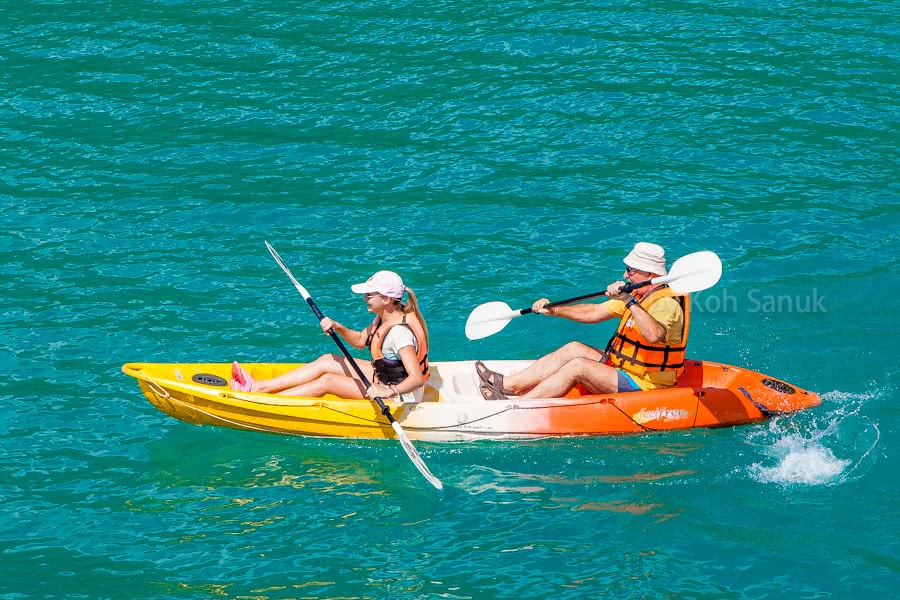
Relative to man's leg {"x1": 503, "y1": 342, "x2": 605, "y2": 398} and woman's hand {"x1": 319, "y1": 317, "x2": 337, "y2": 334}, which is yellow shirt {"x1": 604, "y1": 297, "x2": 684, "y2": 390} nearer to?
man's leg {"x1": 503, "y1": 342, "x2": 605, "y2": 398}

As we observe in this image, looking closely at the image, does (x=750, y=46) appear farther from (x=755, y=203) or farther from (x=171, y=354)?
(x=171, y=354)

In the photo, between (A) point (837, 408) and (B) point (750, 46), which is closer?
(A) point (837, 408)

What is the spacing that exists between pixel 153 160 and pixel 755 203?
677cm

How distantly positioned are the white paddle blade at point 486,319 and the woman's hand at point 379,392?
3.87 ft

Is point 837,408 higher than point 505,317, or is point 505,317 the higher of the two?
point 505,317

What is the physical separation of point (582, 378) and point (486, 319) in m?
1.21

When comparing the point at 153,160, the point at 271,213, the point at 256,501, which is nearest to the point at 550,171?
the point at 271,213

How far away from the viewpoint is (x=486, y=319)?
10375mm

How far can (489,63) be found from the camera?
15266 mm

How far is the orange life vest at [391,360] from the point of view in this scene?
9.38 meters

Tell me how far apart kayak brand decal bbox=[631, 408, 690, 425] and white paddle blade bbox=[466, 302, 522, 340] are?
1.54 metres

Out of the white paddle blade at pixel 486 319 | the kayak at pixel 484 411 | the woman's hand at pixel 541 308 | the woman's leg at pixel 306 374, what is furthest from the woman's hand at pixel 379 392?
the woman's hand at pixel 541 308

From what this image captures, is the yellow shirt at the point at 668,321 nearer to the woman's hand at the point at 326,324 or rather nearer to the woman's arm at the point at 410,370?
the woman's arm at the point at 410,370

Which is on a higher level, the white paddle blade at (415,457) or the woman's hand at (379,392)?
the woman's hand at (379,392)
